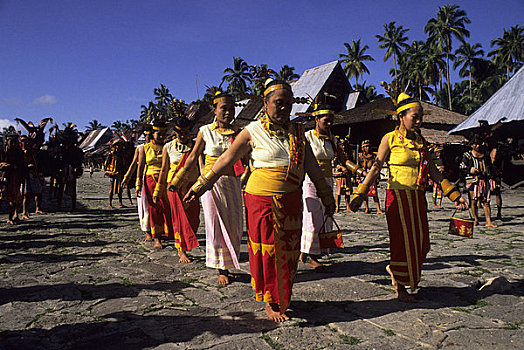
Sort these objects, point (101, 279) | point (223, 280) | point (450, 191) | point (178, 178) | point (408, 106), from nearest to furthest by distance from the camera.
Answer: point (408, 106) → point (450, 191) → point (178, 178) → point (223, 280) → point (101, 279)

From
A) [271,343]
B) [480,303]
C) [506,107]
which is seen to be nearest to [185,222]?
[271,343]

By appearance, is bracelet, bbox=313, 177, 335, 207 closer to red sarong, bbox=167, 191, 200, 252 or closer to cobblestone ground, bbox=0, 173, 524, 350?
cobblestone ground, bbox=0, 173, 524, 350

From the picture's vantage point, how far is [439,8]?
52.2 meters

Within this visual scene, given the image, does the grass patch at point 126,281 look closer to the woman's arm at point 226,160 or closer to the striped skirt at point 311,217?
the woman's arm at point 226,160

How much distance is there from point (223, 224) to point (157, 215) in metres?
2.44

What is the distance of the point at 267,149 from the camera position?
134 inches

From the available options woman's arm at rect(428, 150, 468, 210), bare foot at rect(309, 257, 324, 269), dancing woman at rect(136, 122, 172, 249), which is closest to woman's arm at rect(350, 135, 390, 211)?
woman's arm at rect(428, 150, 468, 210)

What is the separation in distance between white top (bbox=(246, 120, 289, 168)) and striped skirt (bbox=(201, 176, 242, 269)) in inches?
52.6

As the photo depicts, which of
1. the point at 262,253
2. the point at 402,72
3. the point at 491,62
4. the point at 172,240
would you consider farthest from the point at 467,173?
the point at 491,62

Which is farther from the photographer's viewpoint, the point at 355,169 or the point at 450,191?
the point at 355,169

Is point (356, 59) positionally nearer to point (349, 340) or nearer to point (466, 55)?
point (466, 55)

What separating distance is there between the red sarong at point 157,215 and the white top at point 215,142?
2.21m

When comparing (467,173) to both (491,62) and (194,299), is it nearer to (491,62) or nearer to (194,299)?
(194,299)

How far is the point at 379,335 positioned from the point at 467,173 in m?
6.98
